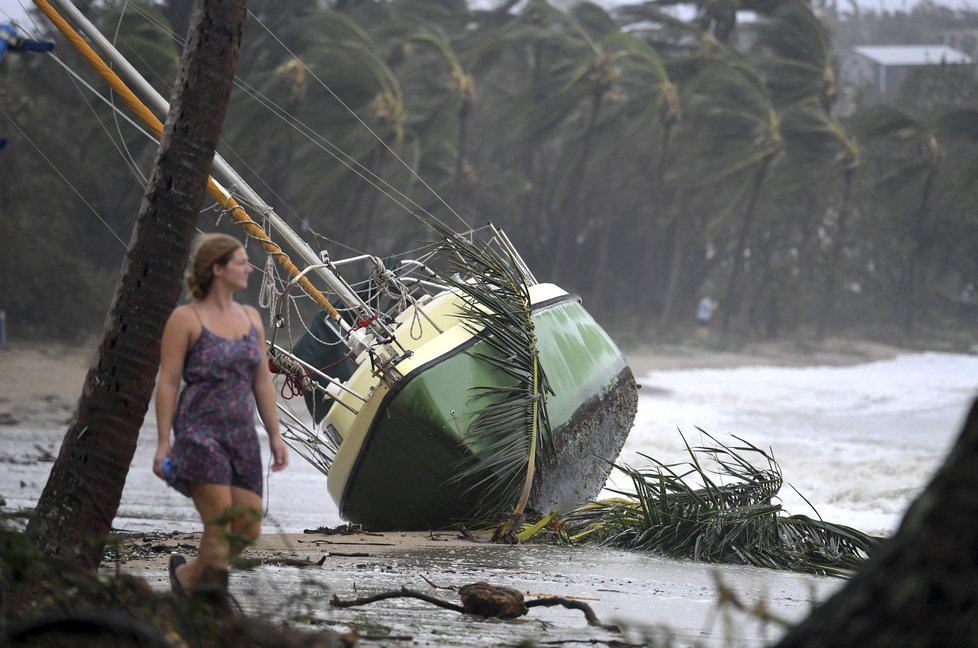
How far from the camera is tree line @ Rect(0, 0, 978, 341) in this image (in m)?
36.0

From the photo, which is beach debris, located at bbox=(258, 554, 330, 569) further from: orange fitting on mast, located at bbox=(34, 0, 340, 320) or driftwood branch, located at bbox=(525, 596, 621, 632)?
orange fitting on mast, located at bbox=(34, 0, 340, 320)

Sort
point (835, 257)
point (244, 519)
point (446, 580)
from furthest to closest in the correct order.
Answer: point (835, 257) < point (446, 580) < point (244, 519)

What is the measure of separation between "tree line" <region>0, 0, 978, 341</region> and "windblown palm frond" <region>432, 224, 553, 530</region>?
80.3 ft

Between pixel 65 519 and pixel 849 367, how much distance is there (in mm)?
36902

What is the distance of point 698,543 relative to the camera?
7988 millimetres

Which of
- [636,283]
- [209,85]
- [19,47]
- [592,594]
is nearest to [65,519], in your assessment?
[209,85]

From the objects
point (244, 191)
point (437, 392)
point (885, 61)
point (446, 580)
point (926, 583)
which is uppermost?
point (885, 61)

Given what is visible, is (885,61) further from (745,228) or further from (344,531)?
(344,531)

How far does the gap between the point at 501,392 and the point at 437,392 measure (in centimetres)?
56

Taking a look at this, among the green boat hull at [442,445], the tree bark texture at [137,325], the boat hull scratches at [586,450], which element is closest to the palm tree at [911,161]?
the boat hull scratches at [586,450]

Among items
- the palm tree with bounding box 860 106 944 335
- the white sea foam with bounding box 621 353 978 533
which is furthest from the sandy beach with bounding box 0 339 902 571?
the palm tree with bounding box 860 106 944 335

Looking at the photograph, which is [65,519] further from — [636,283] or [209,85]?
[636,283]

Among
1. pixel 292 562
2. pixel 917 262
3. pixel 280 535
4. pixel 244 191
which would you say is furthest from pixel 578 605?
pixel 917 262

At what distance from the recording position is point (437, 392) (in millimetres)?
8664
